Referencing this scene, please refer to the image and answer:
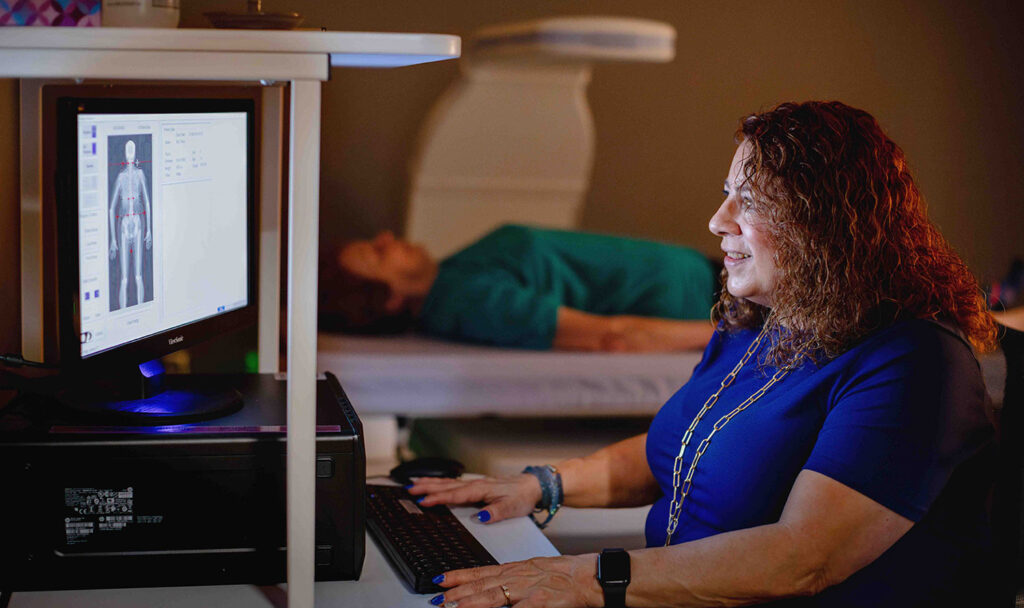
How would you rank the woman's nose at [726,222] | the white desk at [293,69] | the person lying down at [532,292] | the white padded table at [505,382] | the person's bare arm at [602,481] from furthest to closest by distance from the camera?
the person lying down at [532,292] → the white padded table at [505,382] → the person's bare arm at [602,481] → the woman's nose at [726,222] → the white desk at [293,69]

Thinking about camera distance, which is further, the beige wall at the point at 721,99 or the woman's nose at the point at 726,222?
the beige wall at the point at 721,99

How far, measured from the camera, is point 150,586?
3.41 feet

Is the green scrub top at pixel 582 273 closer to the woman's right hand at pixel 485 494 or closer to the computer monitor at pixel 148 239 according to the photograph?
the woman's right hand at pixel 485 494

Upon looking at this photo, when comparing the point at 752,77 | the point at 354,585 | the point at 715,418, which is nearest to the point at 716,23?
the point at 752,77

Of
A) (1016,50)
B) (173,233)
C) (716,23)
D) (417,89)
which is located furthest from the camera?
(1016,50)

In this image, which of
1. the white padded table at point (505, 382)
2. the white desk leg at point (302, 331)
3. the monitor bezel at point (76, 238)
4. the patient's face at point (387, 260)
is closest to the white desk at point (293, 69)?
the white desk leg at point (302, 331)

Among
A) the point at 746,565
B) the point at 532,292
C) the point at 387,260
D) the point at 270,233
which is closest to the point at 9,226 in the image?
the point at 270,233

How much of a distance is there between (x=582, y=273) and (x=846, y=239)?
2.24 meters

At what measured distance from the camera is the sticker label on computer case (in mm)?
1009

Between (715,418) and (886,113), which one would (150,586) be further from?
(886,113)

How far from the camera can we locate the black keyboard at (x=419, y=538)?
1.08m

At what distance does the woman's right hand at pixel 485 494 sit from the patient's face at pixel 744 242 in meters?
0.40

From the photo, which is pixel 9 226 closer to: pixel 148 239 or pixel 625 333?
pixel 148 239

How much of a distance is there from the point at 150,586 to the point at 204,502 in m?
0.10
